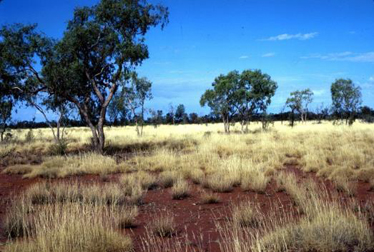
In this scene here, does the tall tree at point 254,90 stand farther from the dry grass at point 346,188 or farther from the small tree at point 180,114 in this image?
the small tree at point 180,114

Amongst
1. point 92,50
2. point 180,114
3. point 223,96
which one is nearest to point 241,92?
point 223,96

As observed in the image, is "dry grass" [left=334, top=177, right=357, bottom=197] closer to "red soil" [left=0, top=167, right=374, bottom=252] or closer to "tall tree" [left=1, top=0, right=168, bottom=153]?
"red soil" [left=0, top=167, right=374, bottom=252]

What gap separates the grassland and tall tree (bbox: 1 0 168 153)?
4508mm

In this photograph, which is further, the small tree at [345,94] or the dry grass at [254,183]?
the small tree at [345,94]

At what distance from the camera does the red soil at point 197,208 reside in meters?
5.58

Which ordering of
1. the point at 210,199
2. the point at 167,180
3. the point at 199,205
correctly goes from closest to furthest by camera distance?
1. the point at 199,205
2. the point at 210,199
3. the point at 167,180

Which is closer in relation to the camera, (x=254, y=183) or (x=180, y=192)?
(x=180, y=192)

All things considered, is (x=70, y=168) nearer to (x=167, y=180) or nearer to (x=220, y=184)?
(x=167, y=180)

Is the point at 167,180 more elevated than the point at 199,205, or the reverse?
the point at 167,180

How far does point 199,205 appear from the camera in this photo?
26.6ft

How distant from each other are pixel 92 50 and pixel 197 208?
13409 millimetres

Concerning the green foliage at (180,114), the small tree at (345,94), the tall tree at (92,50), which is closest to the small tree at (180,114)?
the green foliage at (180,114)

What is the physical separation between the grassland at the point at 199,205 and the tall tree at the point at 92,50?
451 cm

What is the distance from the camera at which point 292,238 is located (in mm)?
4547
